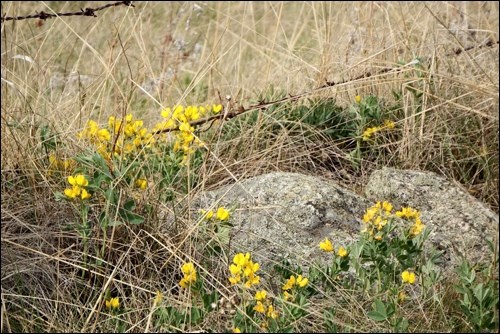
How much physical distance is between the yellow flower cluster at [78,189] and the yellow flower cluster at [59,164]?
413 millimetres

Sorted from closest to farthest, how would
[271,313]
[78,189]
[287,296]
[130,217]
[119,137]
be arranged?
[271,313] → [287,296] → [78,189] → [130,217] → [119,137]

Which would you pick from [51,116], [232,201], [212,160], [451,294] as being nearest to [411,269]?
[451,294]

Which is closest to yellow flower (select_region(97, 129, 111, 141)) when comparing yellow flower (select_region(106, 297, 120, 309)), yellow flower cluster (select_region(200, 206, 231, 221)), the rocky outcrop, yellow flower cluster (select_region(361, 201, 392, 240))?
the rocky outcrop

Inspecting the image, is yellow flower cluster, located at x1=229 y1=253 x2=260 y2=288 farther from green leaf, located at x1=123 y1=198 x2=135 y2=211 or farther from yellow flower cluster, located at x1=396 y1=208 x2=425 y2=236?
yellow flower cluster, located at x1=396 y1=208 x2=425 y2=236

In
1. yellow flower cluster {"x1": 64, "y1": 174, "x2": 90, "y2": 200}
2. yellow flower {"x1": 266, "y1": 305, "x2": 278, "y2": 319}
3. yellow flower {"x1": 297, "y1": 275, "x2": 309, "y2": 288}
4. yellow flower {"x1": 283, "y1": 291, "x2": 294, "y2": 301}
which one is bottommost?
yellow flower {"x1": 283, "y1": 291, "x2": 294, "y2": 301}

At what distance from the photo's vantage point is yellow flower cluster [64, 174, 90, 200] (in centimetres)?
267

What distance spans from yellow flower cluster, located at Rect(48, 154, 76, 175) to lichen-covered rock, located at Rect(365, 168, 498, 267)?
1223 millimetres

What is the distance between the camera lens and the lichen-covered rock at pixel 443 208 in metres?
3.17

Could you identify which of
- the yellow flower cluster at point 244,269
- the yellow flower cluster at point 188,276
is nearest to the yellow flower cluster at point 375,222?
the yellow flower cluster at point 244,269

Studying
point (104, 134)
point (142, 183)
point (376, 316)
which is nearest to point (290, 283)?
point (376, 316)

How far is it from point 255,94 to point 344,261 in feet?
5.60

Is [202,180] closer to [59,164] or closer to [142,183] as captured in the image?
[142,183]

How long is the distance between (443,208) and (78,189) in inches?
59.0

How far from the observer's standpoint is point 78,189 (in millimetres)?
2691
